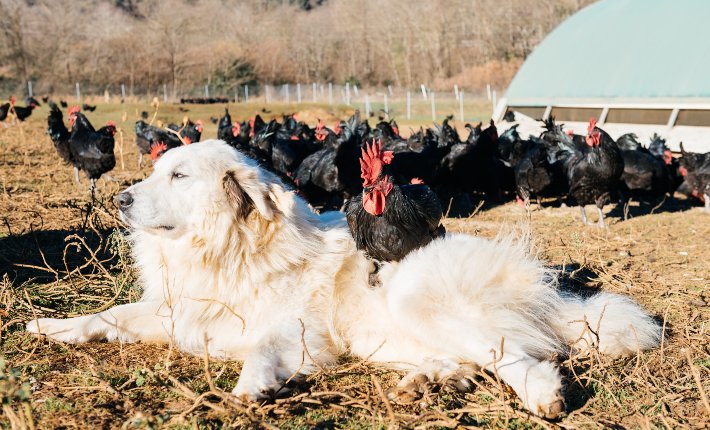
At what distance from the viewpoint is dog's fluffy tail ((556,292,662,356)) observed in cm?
371

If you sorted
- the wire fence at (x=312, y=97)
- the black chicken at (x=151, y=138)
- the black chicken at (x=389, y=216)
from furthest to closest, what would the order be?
the wire fence at (x=312, y=97)
the black chicken at (x=151, y=138)
the black chicken at (x=389, y=216)

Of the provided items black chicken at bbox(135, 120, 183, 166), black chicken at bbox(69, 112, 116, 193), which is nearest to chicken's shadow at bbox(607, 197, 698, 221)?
black chicken at bbox(135, 120, 183, 166)

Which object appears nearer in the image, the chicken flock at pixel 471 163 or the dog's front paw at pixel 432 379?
the dog's front paw at pixel 432 379

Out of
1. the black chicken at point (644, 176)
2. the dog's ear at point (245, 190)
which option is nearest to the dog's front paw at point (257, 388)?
the dog's ear at point (245, 190)

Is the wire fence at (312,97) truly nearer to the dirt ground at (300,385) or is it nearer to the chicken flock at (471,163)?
the chicken flock at (471,163)

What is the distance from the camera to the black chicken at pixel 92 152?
1184 cm

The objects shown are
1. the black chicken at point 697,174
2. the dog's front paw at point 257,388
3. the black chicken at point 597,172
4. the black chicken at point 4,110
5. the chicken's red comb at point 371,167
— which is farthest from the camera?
the black chicken at point 4,110

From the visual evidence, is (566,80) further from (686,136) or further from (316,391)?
(316,391)

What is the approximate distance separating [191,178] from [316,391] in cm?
150

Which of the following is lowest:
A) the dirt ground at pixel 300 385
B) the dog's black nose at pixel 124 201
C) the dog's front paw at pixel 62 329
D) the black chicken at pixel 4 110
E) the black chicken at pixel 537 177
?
the dirt ground at pixel 300 385

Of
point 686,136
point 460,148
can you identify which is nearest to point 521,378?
point 460,148

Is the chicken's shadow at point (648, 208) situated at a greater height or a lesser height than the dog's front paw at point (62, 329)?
Answer: lesser

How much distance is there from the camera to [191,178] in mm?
3719

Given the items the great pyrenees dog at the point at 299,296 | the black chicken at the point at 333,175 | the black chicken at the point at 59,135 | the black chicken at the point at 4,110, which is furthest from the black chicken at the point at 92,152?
the black chicken at the point at 4,110
